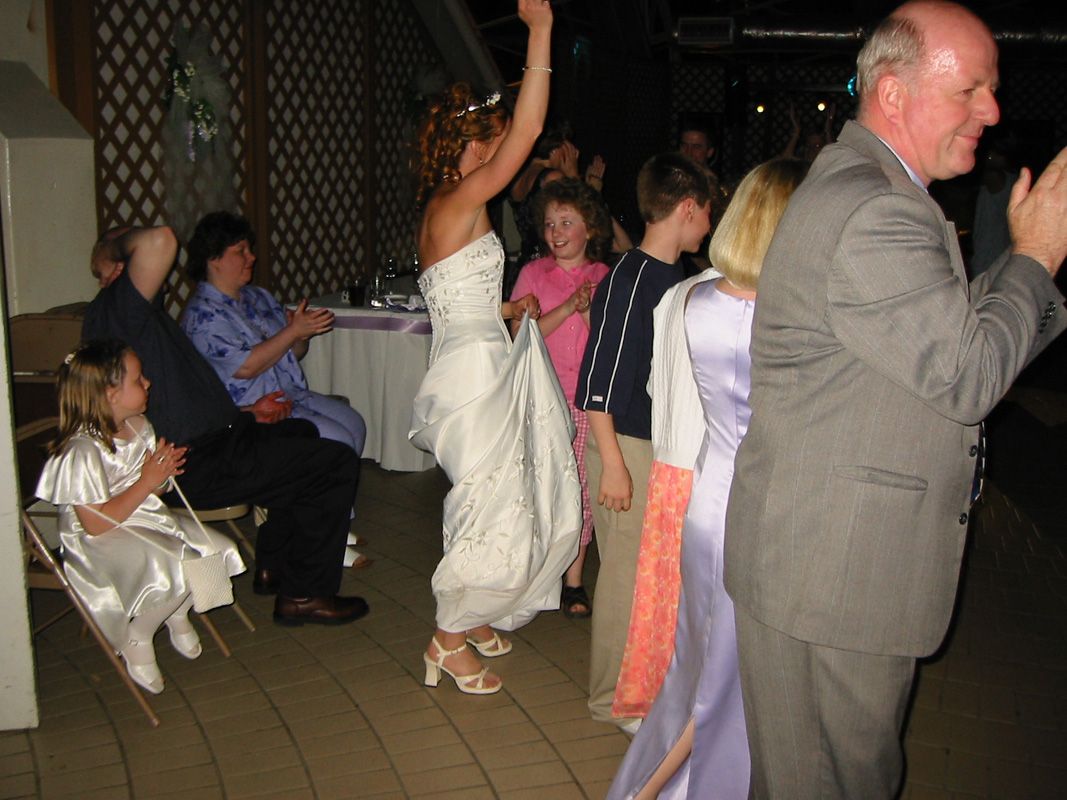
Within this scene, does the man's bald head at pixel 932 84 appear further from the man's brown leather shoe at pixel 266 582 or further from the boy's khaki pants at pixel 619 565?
the man's brown leather shoe at pixel 266 582

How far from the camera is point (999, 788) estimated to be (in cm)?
262

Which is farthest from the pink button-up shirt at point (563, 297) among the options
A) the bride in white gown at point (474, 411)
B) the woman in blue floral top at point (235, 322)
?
the woman in blue floral top at point (235, 322)

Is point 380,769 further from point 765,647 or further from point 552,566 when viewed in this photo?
point 765,647

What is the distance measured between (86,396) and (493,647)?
1.60 meters

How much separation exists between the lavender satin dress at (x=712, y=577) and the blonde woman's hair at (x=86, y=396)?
1922mm

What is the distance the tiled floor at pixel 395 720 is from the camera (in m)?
2.62

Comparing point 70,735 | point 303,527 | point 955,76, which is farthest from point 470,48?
point 955,76

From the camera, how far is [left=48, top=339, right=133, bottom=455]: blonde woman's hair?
296 centimetres

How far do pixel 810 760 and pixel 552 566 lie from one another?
1563 millimetres

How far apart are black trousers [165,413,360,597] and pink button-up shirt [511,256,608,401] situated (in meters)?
0.89

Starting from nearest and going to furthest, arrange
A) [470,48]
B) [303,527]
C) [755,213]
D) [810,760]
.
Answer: [810,760] → [755,213] → [303,527] → [470,48]

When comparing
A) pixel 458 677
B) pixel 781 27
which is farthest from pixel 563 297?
pixel 781 27

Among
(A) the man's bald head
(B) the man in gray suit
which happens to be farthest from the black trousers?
(A) the man's bald head

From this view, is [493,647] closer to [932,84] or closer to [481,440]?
[481,440]
